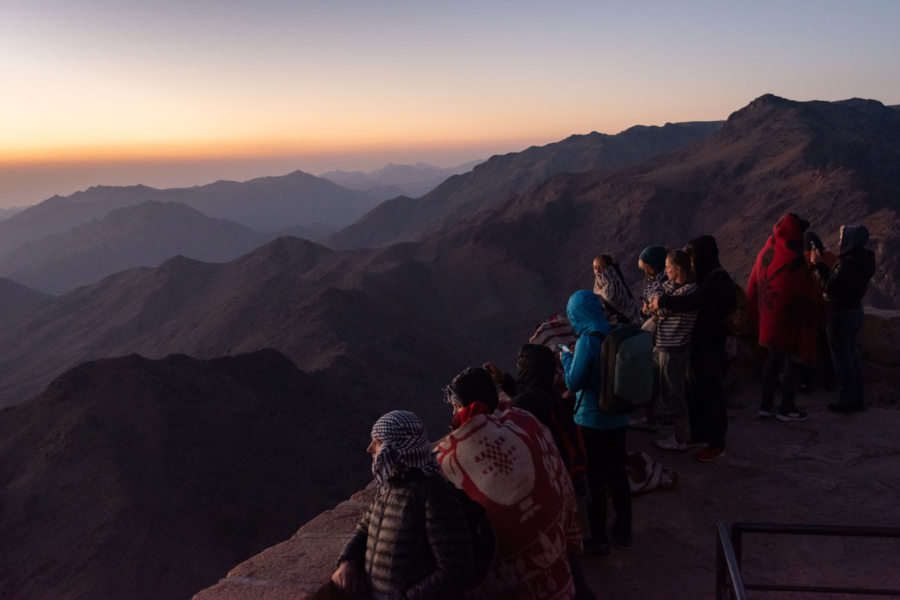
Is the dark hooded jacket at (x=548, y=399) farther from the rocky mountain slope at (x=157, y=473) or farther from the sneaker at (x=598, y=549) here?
the rocky mountain slope at (x=157, y=473)

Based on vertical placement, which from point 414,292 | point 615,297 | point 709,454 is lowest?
point 414,292

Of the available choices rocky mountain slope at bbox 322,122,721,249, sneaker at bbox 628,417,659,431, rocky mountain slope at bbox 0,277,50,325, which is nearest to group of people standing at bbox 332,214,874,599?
sneaker at bbox 628,417,659,431

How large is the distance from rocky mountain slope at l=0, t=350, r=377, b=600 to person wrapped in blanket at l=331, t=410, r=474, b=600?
1105 centimetres

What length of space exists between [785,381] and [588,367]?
9.95 feet

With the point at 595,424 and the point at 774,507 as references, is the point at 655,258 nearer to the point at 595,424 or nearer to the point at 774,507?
the point at 595,424

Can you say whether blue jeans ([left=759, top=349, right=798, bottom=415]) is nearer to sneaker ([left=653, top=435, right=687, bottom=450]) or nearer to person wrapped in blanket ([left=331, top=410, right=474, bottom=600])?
sneaker ([left=653, top=435, right=687, bottom=450])

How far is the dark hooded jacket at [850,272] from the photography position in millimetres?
5102

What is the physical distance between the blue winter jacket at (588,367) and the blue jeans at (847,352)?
10.2 ft

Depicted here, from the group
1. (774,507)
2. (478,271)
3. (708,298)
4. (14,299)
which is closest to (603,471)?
(774,507)

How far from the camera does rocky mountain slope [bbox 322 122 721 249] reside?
258 feet

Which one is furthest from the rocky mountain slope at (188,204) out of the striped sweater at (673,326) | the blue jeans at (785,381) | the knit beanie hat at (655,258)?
the striped sweater at (673,326)

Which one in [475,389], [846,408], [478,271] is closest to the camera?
[475,389]

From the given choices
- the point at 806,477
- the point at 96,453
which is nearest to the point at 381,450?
the point at 806,477

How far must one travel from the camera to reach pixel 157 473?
14.2 m
